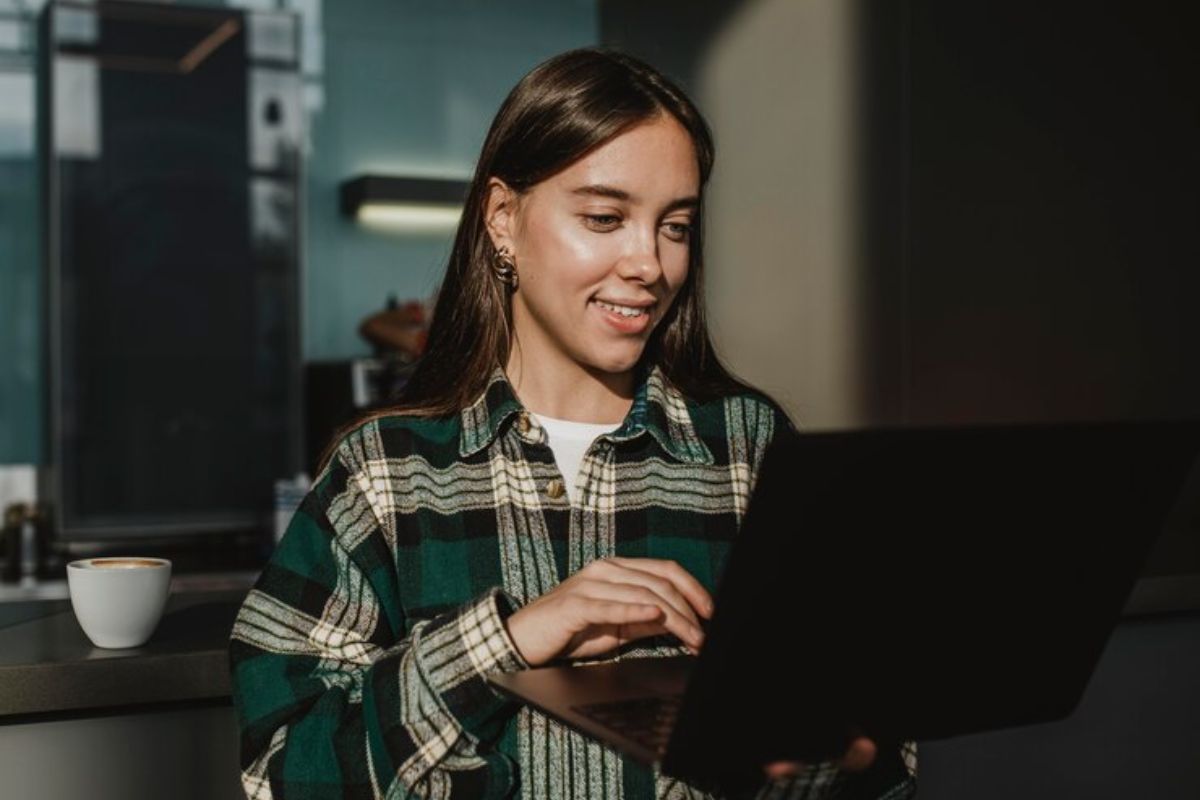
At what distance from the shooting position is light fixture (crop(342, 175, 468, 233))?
14.2ft

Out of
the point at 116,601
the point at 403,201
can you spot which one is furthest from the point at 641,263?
the point at 403,201

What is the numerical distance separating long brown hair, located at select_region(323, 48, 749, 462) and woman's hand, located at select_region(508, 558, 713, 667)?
1.06ft

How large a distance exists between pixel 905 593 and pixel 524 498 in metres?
0.51

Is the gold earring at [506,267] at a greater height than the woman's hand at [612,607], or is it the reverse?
the gold earring at [506,267]

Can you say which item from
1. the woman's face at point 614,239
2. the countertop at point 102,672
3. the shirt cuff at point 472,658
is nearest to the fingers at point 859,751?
the shirt cuff at point 472,658

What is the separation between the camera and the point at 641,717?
0.92 m

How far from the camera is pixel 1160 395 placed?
258 cm

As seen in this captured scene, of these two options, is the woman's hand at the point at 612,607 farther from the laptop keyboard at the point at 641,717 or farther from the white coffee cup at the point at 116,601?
the white coffee cup at the point at 116,601

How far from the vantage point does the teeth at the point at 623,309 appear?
1230mm

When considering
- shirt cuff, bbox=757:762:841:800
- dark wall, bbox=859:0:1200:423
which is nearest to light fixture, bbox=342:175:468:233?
dark wall, bbox=859:0:1200:423

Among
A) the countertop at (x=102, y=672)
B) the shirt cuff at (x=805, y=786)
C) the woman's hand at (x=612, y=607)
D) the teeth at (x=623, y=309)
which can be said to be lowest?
the shirt cuff at (x=805, y=786)

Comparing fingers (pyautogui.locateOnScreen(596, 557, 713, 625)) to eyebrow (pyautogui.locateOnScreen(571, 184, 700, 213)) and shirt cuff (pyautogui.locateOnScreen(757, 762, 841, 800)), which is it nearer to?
shirt cuff (pyautogui.locateOnScreen(757, 762, 841, 800))

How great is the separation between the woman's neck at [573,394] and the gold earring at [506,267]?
0.09m

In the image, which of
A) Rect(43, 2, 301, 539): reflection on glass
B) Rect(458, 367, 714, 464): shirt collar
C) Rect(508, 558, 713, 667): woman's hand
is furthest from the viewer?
Rect(43, 2, 301, 539): reflection on glass
